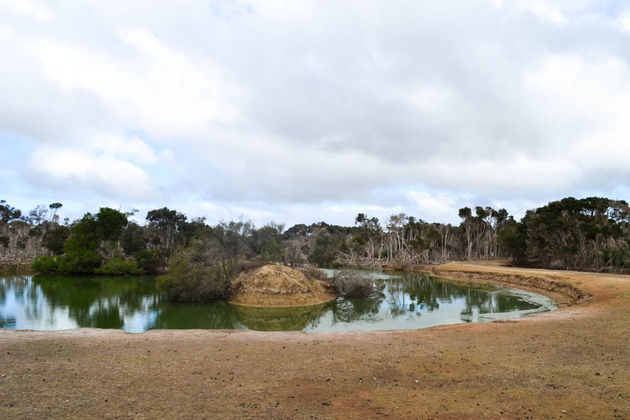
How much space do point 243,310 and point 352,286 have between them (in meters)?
10.7

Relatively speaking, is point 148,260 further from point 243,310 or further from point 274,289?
point 243,310

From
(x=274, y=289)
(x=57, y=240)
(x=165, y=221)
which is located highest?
(x=165, y=221)

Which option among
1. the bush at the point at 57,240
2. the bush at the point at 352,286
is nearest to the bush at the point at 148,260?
the bush at the point at 57,240

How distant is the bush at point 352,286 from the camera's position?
3281cm

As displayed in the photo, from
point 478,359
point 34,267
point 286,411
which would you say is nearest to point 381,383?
point 286,411

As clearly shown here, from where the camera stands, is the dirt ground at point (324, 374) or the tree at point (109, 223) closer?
the dirt ground at point (324, 374)

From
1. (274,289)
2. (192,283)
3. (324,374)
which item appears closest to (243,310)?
(274,289)

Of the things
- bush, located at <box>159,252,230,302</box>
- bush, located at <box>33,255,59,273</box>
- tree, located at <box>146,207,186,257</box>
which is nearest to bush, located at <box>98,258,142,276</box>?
bush, located at <box>33,255,59,273</box>

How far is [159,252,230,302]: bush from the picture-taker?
28.7 m

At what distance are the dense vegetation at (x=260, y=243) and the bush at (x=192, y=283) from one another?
81 millimetres

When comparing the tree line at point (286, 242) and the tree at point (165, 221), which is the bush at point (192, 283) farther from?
the tree at point (165, 221)

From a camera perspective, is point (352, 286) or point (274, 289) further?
point (352, 286)

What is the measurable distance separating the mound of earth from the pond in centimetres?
125

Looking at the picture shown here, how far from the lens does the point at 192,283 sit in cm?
2864
